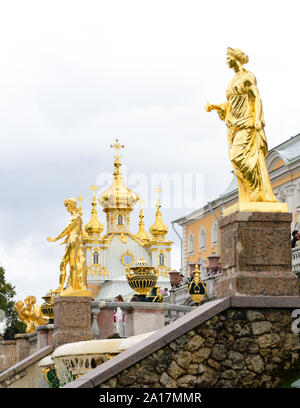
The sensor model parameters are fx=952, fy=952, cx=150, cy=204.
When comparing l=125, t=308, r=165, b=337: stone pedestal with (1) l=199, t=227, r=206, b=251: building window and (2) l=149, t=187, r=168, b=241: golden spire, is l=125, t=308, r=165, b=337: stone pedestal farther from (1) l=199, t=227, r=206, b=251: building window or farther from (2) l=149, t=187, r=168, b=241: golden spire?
(2) l=149, t=187, r=168, b=241: golden spire

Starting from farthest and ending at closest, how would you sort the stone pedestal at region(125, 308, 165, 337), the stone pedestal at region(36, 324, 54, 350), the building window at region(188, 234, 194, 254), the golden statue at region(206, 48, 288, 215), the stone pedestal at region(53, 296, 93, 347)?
the building window at region(188, 234, 194, 254)
the stone pedestal at region(36, 324, 54, 350)
the stone pedestal at region(53, 296, 93, 347)
the stone pedestal at region(125, 308, 165, 337)
the golden statue at region(206, 48, 288, 215)

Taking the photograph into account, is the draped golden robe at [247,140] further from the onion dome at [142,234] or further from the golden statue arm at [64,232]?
the onion dome at [142,234]

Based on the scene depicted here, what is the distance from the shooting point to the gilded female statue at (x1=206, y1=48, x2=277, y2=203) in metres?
11.6

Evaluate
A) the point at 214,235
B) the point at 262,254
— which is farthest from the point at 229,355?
the point at 214,235

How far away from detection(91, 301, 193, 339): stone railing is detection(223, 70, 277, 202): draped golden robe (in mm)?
6290

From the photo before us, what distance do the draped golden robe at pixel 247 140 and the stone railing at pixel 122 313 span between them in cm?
629

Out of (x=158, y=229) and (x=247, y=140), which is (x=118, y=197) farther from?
(x=247, y=140)

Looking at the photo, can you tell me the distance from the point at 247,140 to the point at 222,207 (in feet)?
138

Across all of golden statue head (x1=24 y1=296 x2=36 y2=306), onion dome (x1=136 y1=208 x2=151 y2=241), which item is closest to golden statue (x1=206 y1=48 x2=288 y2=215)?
golden statue head (x1=24 y1=296 x2=36 y2=306)

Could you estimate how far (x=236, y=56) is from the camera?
12016 mm

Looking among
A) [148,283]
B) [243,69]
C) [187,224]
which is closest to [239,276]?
[243,69]

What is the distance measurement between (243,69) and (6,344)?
2542 centimetres

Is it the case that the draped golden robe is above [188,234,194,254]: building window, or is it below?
below

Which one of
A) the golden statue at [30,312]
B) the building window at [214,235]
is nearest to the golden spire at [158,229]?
the building window at [214,235]
